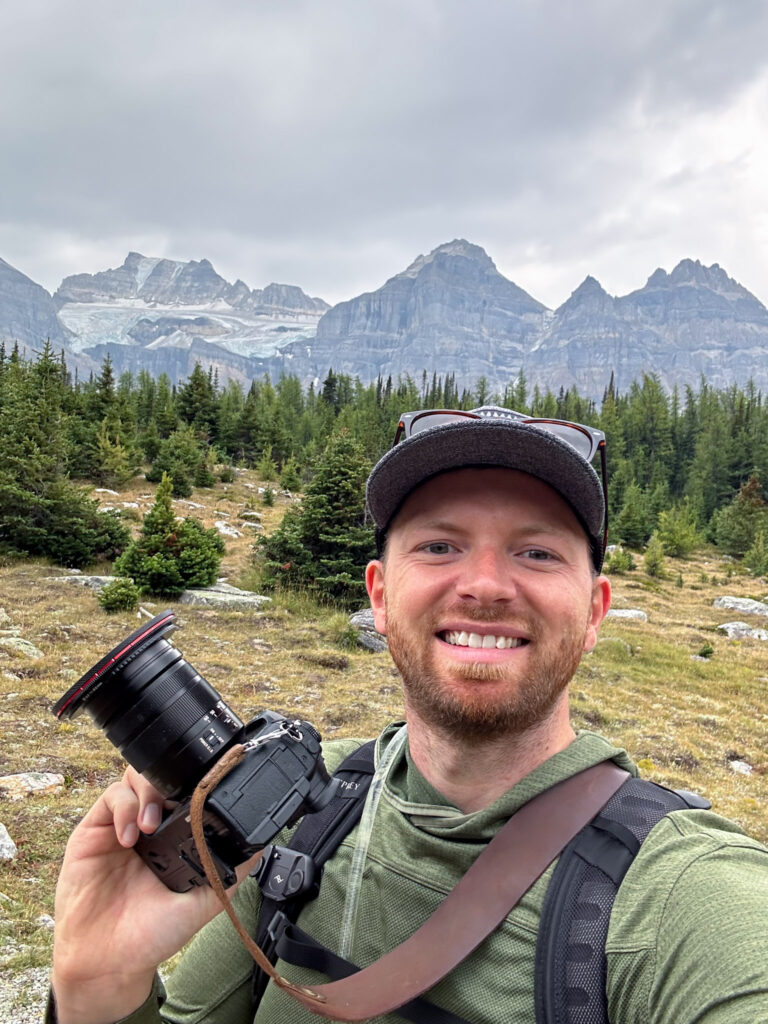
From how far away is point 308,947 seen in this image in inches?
58.3

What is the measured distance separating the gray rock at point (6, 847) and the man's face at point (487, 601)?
3825 millimetres

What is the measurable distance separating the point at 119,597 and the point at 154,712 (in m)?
10.4

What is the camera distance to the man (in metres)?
1.23

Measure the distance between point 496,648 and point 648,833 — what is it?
0.52 m

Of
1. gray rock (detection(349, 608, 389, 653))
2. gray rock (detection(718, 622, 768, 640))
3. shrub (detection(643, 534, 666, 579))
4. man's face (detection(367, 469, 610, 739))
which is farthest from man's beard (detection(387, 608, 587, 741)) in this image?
shrub (detection(643, 534, 666, 579))

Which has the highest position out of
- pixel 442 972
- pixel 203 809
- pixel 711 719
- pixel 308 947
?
pixel 203 809

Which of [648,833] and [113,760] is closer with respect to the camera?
[648,833]

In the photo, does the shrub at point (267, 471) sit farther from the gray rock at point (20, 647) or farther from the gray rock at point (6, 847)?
the gray rock at point (6, 847)

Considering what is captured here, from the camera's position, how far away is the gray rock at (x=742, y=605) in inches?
840

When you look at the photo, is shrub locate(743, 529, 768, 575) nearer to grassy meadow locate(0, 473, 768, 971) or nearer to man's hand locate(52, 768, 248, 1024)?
grassy meadow locate(0, 473, 768, 971)

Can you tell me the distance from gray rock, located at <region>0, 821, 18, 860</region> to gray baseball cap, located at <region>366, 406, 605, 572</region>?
3999 mm

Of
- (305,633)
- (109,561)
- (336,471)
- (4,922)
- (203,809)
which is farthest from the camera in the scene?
(109,561)

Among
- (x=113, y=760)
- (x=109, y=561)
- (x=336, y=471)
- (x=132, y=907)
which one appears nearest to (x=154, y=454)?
(x=109, y=561)

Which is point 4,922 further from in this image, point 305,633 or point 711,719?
point 711,719
